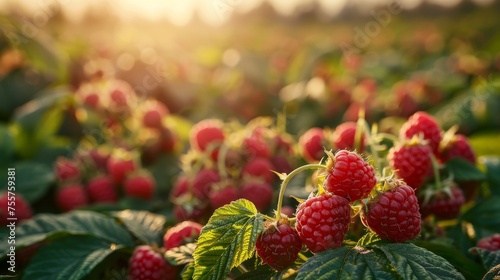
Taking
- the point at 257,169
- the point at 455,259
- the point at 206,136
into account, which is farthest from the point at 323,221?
the point at 206,136

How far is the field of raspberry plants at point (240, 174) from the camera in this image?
3.28 feet

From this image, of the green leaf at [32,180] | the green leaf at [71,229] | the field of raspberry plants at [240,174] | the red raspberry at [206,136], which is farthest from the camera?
the green leaf at [32,180]

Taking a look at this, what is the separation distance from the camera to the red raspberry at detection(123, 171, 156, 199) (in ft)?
6.77

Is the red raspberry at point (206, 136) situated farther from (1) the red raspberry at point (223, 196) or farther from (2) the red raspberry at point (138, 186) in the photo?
(2) the red raspberry at point (138, 186)

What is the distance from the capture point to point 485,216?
141cm

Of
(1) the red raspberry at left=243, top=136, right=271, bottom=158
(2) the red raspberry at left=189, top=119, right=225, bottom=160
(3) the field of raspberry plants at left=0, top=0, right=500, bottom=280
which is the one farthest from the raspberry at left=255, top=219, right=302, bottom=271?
(2) the red raspberry at left=189, top=119, right=225, bottom=160

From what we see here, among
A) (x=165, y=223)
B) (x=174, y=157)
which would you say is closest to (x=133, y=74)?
(x=174, y=157)

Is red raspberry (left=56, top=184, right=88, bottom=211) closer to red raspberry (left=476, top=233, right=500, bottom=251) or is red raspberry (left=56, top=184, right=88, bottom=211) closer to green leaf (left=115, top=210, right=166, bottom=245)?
green leaf (left=115, top=210, right=166, bottom=245)

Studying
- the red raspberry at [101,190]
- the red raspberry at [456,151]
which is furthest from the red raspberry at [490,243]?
the red raspberry at [101,190]

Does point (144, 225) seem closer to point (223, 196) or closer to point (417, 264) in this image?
point (223, 196)

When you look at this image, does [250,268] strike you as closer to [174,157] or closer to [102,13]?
[174,157]

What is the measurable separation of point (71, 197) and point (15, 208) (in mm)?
275

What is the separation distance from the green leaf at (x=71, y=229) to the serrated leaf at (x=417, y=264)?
715 mm

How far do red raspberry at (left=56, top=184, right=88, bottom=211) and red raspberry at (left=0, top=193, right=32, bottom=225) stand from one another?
18 cm
